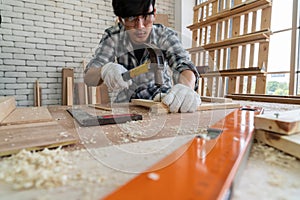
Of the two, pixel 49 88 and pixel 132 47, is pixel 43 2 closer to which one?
pixel 49 88

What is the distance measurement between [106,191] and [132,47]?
1.28 metres

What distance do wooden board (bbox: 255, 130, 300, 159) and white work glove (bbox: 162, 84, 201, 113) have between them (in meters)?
0.39

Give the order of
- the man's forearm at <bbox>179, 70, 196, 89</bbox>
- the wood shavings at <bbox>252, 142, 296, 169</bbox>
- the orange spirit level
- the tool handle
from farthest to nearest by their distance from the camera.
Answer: the man's forearm at <bbox>179, 70, 196, 89</bbox> < the tool handle < the wood shavings at <bbox>252, 142, 296, 169</bbox> < the orange spirit level

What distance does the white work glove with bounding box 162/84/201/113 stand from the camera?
842mm

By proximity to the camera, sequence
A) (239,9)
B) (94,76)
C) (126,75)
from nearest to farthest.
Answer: (126,75) < (94,76) < (239,9)

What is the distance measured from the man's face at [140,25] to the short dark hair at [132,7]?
0.10ft

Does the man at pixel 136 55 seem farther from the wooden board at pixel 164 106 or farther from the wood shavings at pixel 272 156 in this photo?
the wood shavings at pixel 272 156

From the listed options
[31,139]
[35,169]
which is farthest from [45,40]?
[35,169]

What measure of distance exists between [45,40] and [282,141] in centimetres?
314

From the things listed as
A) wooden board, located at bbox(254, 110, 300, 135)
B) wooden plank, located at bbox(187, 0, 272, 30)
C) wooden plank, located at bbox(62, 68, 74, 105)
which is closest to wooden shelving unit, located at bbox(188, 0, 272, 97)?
wooden plank, located at bbox(187, 0, 272, 30)

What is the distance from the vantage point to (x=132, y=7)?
3.45ft

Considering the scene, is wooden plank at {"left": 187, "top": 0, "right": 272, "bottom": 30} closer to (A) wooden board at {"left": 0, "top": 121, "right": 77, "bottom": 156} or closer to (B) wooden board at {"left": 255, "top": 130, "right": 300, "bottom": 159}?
(B) wooden board at {"left": 255, "top": 130, "right": 300, "bottom": 159}

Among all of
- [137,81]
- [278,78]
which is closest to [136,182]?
[137,81]

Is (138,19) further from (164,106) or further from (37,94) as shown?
(37,94)
